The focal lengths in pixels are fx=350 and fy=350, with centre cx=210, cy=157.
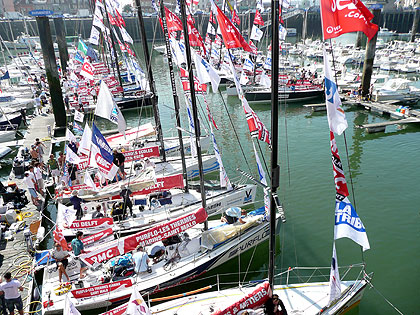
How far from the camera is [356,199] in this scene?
18.5 m

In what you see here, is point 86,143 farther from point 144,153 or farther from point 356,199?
point 356,199

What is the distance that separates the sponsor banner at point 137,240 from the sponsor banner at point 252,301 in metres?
3.66

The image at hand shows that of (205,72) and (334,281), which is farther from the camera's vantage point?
(205,72)

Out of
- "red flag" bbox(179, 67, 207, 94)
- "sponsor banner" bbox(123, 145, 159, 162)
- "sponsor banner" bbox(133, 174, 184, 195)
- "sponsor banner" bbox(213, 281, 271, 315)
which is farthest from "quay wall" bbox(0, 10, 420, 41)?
"sponsor banner" bbox(213, 281, 271, 315)

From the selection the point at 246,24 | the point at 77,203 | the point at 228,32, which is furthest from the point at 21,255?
the point at 246,24

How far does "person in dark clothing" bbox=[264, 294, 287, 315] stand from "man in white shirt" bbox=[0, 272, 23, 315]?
742 centimetres

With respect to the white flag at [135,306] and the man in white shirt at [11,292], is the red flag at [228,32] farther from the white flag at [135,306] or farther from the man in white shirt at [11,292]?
the man in white shirt at [11,292]

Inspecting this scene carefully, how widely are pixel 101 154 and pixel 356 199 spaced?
1309 centimetres

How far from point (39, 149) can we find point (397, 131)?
26676 mm

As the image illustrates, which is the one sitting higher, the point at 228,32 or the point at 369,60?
the point at 228,32

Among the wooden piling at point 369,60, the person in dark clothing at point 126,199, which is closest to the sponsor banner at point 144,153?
the person in dark clothing at point 126,199

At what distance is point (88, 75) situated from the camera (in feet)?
74.9

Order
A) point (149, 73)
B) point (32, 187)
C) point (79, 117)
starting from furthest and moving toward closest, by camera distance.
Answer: point (79, 117)
point (32, 187)
point (149, 73)

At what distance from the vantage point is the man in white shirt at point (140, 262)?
12422 millimetres
